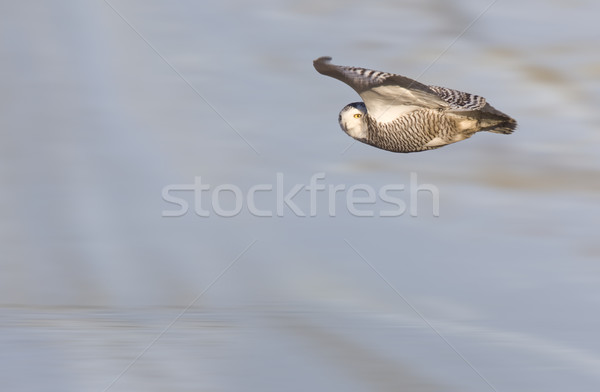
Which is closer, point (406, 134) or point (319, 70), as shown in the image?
A: point (319, 70)

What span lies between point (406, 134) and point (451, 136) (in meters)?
0.30

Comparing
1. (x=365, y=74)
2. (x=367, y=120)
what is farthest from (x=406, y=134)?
(x=365, y=74)

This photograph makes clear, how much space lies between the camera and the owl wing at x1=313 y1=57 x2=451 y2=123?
17.1 ft

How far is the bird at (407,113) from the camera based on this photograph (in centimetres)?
529

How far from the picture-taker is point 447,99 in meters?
5.54

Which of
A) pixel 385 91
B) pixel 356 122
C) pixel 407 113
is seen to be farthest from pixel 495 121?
pixel 356 122

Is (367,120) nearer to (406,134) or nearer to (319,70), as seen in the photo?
(406,134)

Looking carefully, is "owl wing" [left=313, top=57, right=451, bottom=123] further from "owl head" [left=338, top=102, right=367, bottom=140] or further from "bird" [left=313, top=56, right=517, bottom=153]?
"owl head" [left=338, top=102, right=367, bottom=140]

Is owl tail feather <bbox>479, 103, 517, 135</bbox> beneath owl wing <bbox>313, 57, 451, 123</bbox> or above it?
beneath

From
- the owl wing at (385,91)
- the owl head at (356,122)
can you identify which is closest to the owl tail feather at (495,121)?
the owl wing at (385,91)

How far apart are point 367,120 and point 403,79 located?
2.48ft

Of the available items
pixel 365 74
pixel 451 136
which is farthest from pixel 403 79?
pixel 451 136

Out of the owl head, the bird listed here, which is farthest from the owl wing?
the owl head

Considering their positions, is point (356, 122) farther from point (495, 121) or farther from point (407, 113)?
point (495, 121)
